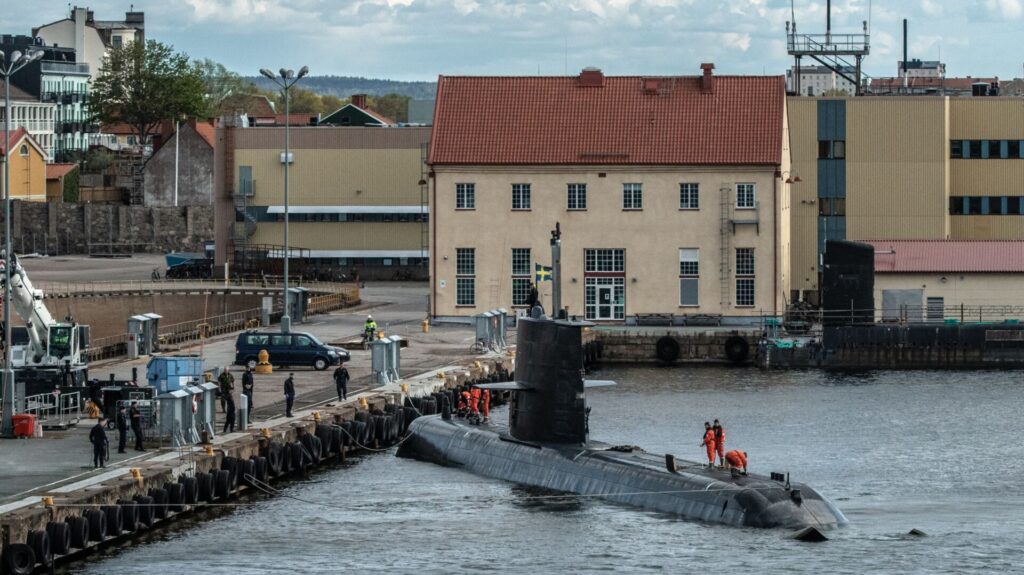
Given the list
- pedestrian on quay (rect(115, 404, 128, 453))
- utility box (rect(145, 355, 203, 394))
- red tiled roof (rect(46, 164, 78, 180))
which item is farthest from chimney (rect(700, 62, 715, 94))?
red tiled roof (rect(46, 164, 78, 180))

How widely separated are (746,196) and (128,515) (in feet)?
158

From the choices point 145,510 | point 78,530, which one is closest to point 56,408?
point 145,510

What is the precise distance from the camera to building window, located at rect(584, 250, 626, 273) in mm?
82688

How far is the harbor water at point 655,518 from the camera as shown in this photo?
120 feet

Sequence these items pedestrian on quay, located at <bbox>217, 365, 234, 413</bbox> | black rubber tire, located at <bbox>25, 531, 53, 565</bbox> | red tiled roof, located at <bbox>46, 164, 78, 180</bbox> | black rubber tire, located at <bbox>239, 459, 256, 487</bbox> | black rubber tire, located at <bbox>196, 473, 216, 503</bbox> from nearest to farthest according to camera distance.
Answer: black rubber tire, located at <bbox>25, 531, 53, 565</bbox> → black rubber tire, located at <bbox>196, 473, 216, 503</bbox> → black rubber tire, located at <bbox>239, 459, 256, 487</bbox> → pedestrian on quay, located at <bbox>217, 365, 234, 413</bbox> → red tiled roof, located at <bbox>46, 164, 78, 180</bbox>

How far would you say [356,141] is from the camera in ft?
366

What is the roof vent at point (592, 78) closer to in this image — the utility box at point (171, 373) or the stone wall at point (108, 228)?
the utility box at point (171, 373)

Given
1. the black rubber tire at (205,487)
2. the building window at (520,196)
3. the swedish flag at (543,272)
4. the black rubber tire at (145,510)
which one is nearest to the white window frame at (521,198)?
the building window at (520,196)

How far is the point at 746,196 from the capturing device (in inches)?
3236

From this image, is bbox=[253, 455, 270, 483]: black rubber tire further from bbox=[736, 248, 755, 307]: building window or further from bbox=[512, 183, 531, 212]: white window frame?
bbox=[736, 248, 755, 307]: building window

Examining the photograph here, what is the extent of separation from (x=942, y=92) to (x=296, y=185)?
127 ft

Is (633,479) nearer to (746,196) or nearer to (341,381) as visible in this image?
(341,381)

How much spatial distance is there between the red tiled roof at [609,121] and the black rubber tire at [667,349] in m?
8.28

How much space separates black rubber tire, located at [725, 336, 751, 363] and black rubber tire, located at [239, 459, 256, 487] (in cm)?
3707
